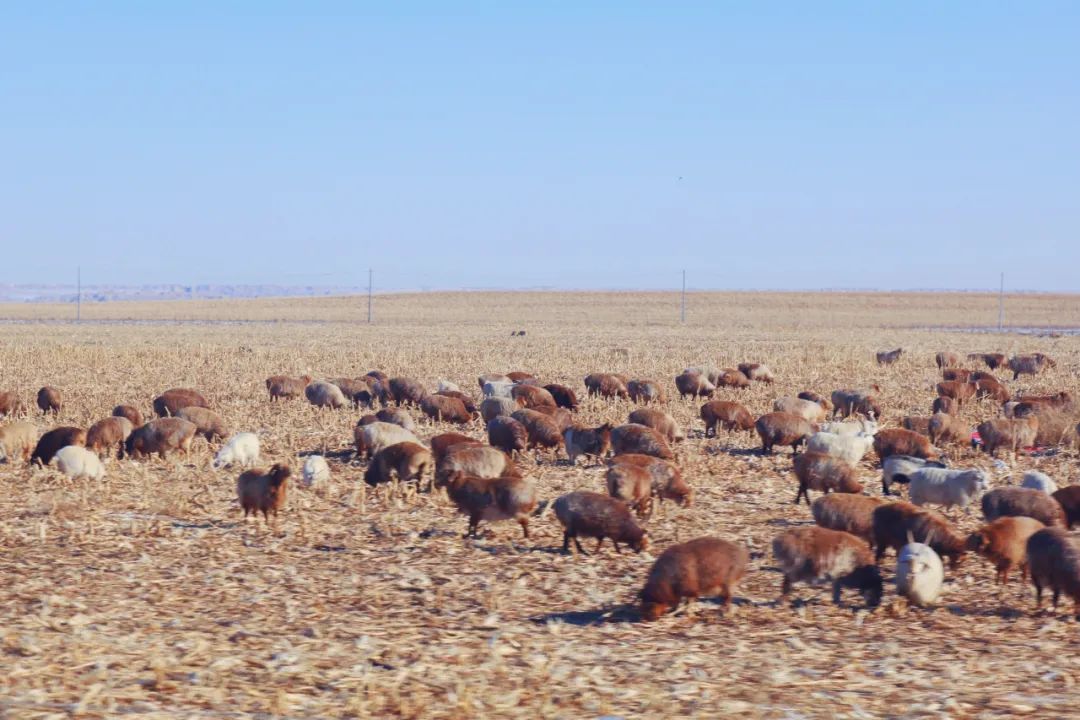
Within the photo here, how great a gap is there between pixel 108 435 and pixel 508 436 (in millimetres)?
4984

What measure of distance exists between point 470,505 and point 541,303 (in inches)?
3663

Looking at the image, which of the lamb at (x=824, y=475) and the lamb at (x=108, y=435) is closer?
the lamb at (x=824, y=475)

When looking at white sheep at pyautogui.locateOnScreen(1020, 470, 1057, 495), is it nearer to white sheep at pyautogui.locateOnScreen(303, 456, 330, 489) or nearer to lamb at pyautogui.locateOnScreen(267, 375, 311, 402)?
white sheep at pyautogui.locateOnScreen(303, 456, 330, 489)

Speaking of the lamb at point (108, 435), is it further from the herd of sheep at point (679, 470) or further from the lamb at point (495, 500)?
the lamb at point (495, 500)

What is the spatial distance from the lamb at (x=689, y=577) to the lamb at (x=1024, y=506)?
3.40m

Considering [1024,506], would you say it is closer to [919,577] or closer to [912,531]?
[912,531]

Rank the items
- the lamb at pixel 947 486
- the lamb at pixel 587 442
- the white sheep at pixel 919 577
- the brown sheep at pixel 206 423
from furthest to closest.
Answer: the brown sheep at pixel 206 423 → the lamb at pixel 587 442 → the lamb at pixel 947 486 → the white sheep at pixel 919 577

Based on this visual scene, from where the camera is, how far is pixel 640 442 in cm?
1370

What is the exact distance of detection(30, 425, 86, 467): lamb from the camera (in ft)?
44.9

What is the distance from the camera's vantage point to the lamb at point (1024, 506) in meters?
10.0

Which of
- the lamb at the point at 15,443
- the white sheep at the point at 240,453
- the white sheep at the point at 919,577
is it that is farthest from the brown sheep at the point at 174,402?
the white sheep at the point at 919,577

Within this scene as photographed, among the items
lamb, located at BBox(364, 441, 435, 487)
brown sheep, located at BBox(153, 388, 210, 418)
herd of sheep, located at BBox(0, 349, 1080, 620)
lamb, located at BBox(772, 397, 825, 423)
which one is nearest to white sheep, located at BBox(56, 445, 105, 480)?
herd of sheep, located at BBox(0, 349, 1080, 620)

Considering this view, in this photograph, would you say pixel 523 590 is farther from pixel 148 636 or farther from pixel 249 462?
pixel 249 462

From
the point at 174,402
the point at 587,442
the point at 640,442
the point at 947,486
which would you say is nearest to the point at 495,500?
the point at 640,442
